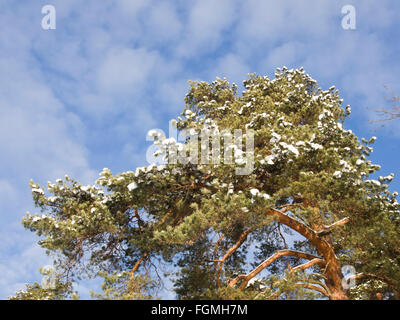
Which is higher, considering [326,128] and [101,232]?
[326,128]

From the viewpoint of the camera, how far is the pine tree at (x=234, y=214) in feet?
30.3

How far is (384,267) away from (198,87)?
11.8m

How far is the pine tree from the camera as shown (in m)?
9.24

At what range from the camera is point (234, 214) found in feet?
29.1

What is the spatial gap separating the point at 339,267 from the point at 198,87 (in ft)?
35.4

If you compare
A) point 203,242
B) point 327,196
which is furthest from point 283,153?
point 203,242
